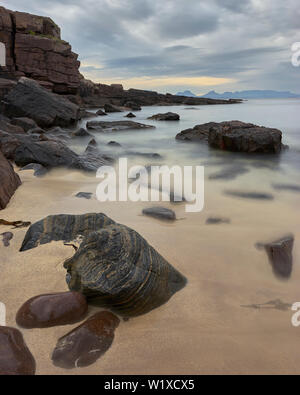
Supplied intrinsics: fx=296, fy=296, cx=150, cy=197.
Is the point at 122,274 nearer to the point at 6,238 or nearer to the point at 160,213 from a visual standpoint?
the point at 6,238

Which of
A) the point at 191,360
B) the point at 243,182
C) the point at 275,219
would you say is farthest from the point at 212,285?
the point at 243,182

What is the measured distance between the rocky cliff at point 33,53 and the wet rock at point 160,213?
27.5 meters

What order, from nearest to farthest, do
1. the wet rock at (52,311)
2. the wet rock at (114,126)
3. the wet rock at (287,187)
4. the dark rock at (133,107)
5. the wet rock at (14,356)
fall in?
the wet rock at (14,356) → the wet rock at (52,311) → the wet rock at (287,187) → the wet rock at (114,126) → the dark rock at (133,107)

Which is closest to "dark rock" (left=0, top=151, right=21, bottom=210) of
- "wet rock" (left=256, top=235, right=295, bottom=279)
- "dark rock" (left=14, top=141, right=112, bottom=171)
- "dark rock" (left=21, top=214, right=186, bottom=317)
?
"dark rock" (left=14, top=141, right=112, bottom=171)

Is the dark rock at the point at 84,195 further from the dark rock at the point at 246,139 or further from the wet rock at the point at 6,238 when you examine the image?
the dark rock at the point at 246,139

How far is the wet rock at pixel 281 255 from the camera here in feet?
8.01

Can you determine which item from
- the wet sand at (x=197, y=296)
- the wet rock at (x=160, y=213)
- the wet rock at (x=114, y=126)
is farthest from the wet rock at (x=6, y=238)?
the wet rock at (x=114, y=126)

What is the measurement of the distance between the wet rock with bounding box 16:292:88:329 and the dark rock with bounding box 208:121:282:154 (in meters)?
7.43

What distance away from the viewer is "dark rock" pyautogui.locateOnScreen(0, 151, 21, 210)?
3.68 metres

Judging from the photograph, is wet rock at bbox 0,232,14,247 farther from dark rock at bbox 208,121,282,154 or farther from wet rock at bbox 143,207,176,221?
dark rock at bbox 208,121,282,154
